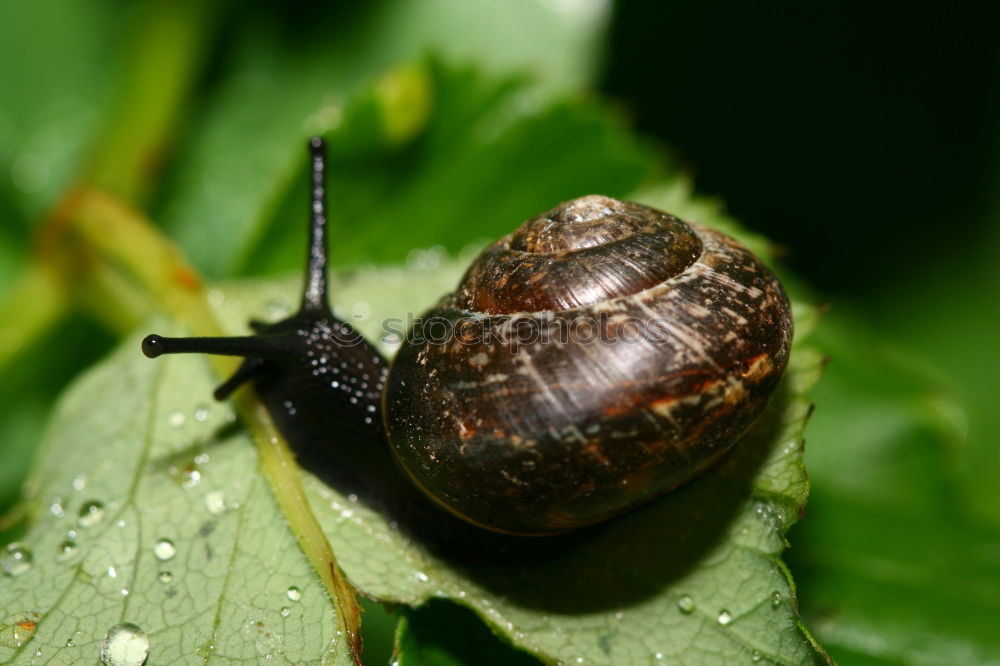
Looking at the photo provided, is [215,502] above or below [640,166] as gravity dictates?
below

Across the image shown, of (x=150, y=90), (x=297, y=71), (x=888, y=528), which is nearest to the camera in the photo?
(x=888, y=528)

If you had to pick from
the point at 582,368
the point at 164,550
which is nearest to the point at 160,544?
the point at 164,550

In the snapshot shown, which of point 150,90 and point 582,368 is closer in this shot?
point 582,368

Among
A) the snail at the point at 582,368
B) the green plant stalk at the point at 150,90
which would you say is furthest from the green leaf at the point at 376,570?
the green plant stalk at the point at 150,90

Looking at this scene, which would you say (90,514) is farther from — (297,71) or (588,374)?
(297,71)

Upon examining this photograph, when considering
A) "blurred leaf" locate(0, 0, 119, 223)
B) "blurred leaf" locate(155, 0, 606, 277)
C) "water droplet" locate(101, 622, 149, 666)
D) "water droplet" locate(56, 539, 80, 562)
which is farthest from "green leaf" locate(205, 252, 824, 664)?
"blurred leaf" locate(0, 0, 119, 223)
